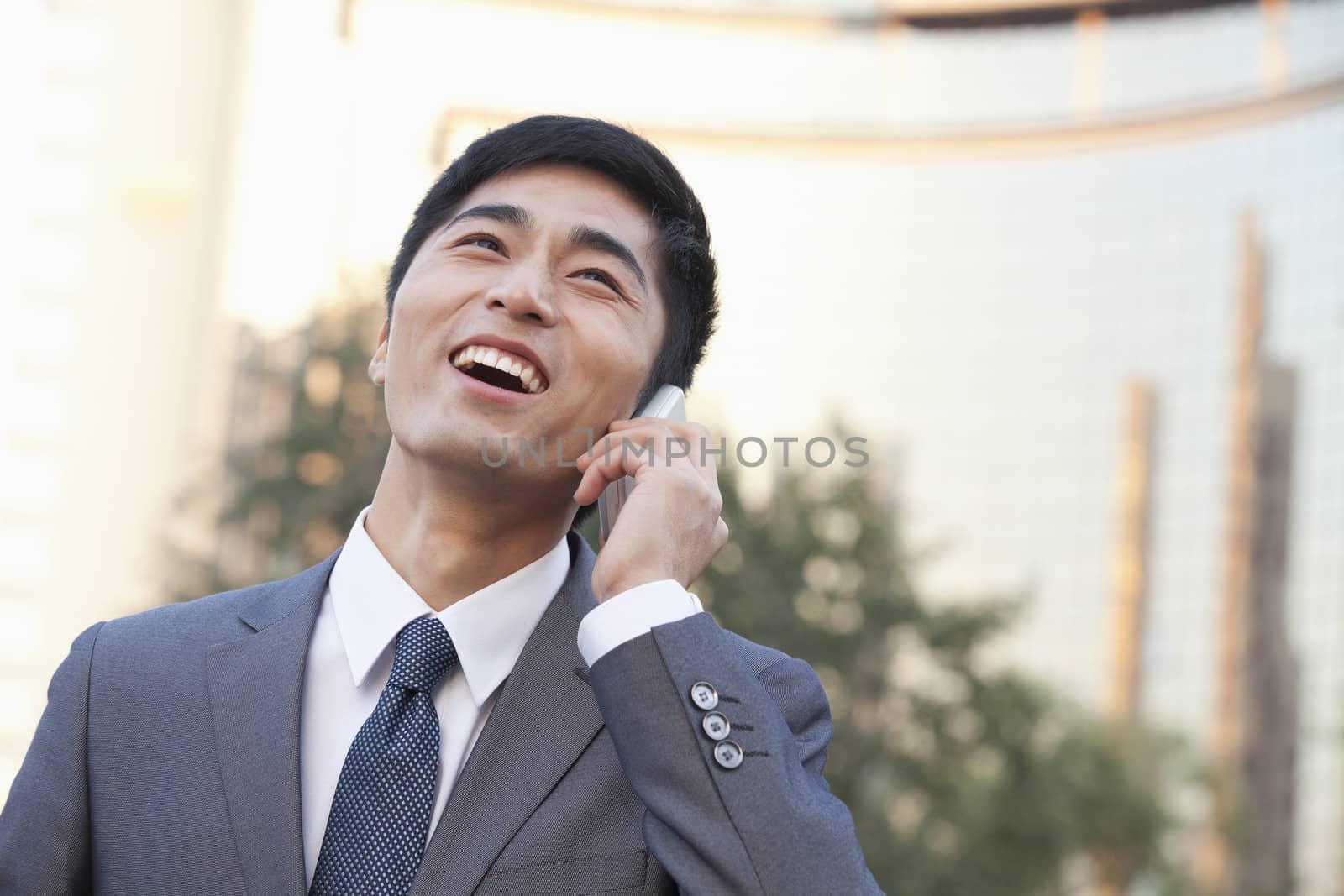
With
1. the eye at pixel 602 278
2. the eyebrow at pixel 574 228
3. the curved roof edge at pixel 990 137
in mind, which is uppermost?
the curved roof edge at pixel 990 137

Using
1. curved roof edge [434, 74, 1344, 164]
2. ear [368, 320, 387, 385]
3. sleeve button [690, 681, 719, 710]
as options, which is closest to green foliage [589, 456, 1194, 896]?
ear [368, 320, 387, 385]

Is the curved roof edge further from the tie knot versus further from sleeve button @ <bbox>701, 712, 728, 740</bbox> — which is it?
sleeve button @ <bbox>701, 712, 728, 740</bbox>

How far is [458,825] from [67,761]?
60 centimetres

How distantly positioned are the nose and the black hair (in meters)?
0.32

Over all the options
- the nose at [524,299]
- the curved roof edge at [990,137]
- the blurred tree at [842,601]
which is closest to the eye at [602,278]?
the nose at [524,299]

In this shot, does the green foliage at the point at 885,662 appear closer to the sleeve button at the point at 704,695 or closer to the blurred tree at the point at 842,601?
the blurred tree at the point at 842,601

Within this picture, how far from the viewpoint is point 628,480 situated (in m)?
2.35

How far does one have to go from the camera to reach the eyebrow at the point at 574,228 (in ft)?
8.00

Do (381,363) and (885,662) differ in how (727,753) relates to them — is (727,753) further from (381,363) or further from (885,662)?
(885,662)

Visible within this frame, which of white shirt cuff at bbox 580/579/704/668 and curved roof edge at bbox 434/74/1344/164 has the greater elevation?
curved roof edge at bbox 434/74/1344/164

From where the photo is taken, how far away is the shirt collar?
7.24 feet

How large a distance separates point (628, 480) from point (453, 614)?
37 cm

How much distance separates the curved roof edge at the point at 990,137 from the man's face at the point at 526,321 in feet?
154

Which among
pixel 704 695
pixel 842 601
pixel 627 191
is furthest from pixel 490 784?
pixel 842 601
